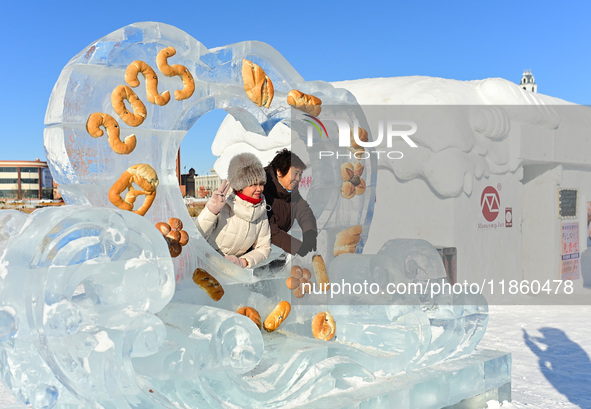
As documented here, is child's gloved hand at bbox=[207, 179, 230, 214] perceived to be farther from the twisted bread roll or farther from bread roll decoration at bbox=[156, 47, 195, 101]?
the twisted bread roll

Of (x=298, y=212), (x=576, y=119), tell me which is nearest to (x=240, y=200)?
(x=298, y=212)

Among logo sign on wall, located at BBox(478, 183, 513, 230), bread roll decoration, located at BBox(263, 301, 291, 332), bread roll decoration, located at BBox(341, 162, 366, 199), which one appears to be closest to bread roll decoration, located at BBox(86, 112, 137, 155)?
bread roll decoration, located at BBox(263, 301, 291, 332)

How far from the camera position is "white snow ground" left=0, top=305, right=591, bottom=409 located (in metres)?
3.98

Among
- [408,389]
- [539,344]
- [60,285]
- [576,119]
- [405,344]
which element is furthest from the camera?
[576,119]

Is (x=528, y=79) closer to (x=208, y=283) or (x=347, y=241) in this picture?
(x=347, y=241)

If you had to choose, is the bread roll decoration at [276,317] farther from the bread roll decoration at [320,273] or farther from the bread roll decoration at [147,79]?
the bread roll decoration at [147,79]

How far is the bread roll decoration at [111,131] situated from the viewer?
8.13ft

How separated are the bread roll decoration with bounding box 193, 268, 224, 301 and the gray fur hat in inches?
20.4

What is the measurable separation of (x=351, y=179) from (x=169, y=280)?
1.80 m

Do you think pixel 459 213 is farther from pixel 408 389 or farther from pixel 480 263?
pixel 408 389

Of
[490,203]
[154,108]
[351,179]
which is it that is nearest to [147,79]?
[154,108]

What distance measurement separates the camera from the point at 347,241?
12.0 ft

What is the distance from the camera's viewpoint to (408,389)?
297cm

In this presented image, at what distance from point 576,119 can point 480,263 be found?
3.38 meters
